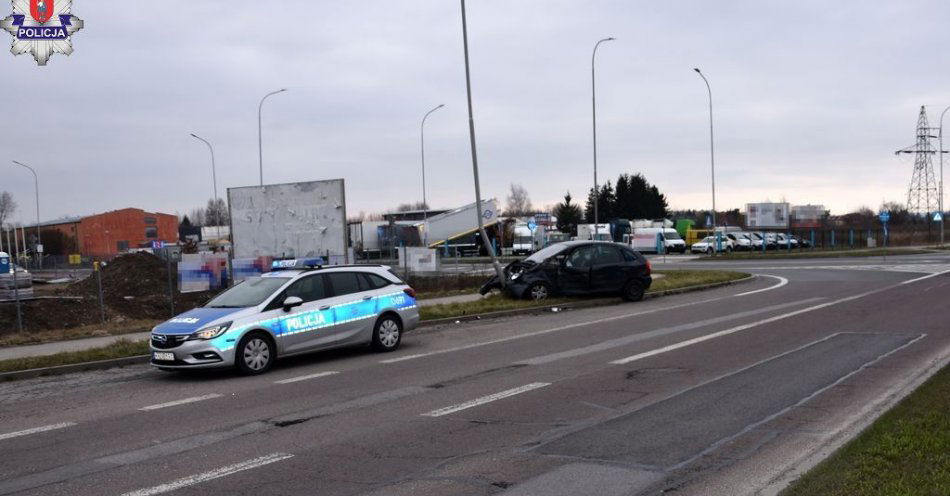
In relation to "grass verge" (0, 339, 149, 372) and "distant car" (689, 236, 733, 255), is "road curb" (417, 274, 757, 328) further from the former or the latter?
"distant car" (689, 236, 733, 255)

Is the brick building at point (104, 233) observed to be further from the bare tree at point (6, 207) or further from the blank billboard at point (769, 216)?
the blank billboard at point (769, 216)

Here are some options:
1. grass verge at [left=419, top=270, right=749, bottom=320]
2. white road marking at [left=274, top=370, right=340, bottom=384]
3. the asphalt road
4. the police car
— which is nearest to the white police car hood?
the police car

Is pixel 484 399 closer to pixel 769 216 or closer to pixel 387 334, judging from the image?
pixel 387 334

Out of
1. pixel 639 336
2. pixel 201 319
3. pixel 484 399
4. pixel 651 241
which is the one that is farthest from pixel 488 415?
pixel 651 241

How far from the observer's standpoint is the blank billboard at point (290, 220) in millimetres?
23938

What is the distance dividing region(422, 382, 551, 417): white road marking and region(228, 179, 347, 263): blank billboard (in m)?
14.6

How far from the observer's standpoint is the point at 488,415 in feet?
27.7

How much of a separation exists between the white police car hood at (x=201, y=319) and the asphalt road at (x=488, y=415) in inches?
29.9

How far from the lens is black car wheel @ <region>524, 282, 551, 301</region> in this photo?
70.1ft

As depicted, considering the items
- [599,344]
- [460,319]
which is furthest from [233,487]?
[460,319]

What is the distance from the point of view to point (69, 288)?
3177 cm

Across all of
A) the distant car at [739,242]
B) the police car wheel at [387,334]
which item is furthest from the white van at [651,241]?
the police car wheel at [387,334]

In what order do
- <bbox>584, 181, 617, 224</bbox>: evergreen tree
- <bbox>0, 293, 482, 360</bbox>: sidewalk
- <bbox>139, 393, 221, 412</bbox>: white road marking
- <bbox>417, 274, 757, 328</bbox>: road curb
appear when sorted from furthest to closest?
<bbox>584, 181, 617, 224</bbox>: evergreen tree, <bbox>417, 274, 757, 328</bbox>: road curb, <bbox>0, 293, 482, 360</bbox>: sidewalk, <bbox>139, 393, 221, 412</bbox>: white road marking

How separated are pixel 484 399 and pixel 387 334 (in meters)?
4.76
